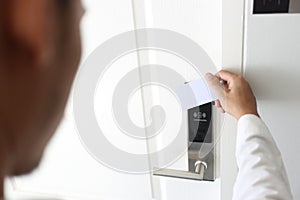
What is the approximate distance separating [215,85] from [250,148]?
0.44 ft

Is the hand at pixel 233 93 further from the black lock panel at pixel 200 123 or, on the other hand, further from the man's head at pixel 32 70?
the man's head at pixel 32 70

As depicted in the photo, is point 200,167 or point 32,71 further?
point 200,167

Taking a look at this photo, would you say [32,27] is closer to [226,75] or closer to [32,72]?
[32,72]

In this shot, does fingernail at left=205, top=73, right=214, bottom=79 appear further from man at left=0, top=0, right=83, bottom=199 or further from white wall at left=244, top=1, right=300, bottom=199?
man at left=0, top=0, right=83, bottom=199

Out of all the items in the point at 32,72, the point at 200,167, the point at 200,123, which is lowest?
the point at 200,167

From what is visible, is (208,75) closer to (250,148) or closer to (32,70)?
(250,148)

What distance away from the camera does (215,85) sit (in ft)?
2.43

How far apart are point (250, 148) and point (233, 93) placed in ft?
0.36

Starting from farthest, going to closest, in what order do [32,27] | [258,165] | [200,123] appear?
[200,123] < [258,165] < [32,27]

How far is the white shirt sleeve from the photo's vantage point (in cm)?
66

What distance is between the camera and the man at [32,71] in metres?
0.25

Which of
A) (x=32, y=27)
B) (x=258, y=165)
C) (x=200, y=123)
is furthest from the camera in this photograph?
(x=200, y=123)

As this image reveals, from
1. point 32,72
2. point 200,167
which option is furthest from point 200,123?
point 32,72

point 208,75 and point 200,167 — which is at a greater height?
point 208,75
